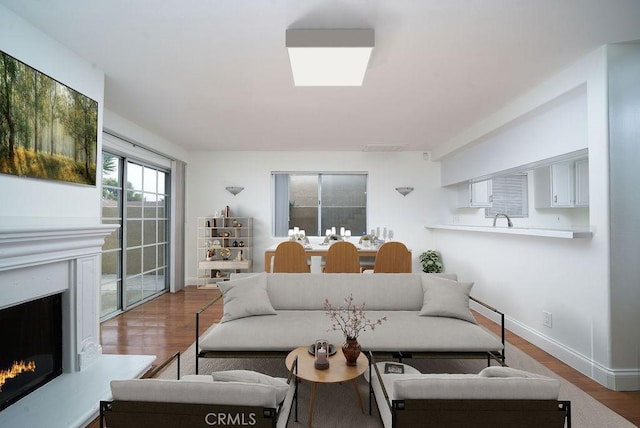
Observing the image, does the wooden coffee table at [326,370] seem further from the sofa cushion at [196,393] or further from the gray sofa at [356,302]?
the sofa cushion at [196,393]

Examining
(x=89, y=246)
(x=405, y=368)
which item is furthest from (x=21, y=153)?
(x=405, y=368)

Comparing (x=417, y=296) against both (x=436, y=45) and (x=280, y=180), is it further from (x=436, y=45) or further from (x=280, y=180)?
(x=280, y=180)

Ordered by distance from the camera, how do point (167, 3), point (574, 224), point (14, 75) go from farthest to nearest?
point (574, 224)
point (14, 75)
point (167, 3)

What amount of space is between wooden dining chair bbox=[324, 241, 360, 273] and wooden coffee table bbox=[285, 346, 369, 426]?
175 centimetres

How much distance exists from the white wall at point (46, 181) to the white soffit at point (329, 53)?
5.62 feet

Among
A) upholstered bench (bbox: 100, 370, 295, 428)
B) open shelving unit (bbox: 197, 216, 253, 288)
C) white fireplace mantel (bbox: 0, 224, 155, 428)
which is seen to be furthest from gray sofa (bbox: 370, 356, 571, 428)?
open shelving unit (bbox: 197, 216, 253, 288)

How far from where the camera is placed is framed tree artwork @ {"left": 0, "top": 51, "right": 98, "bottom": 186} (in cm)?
201

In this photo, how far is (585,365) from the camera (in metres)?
2.62

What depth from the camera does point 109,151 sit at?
410 centimetres

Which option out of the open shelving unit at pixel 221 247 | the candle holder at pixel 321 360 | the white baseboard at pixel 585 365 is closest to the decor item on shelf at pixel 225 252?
the open shelving unit at pixel 221 247

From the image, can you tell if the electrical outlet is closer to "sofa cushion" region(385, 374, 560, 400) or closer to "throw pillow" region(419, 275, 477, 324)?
"throw pillow" region(419, 275, 477, 324)

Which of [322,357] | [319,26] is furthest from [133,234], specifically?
[319,26]

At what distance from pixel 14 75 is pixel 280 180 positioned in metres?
4.44

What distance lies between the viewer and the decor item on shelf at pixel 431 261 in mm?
5711
